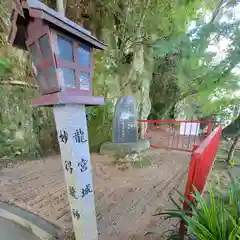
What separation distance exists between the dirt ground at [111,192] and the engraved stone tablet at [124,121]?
0.82 metres

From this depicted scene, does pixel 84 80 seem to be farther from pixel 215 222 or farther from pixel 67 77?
pixel 215 222

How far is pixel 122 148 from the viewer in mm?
5145

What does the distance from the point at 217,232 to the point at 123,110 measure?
4.20 metres

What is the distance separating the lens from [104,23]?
612 cm

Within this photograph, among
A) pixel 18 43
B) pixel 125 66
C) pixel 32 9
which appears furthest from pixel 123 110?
pixel 32 9

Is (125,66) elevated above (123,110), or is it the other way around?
(125,66)

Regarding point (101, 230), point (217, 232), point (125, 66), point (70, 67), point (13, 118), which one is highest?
point (125, 66)

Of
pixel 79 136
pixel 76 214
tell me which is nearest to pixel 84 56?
pixel 79 136

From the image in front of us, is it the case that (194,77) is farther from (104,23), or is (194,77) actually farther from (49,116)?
(49,116)

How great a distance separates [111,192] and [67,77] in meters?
2.41

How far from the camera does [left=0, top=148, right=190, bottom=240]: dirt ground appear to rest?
241 centimetres

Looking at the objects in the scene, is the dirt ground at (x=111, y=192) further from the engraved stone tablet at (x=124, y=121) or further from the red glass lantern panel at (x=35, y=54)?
the red glass lantern panel at (x=35, y=54)

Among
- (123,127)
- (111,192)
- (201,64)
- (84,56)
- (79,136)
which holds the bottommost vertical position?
(111,192)

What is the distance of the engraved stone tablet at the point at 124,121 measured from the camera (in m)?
5.31
